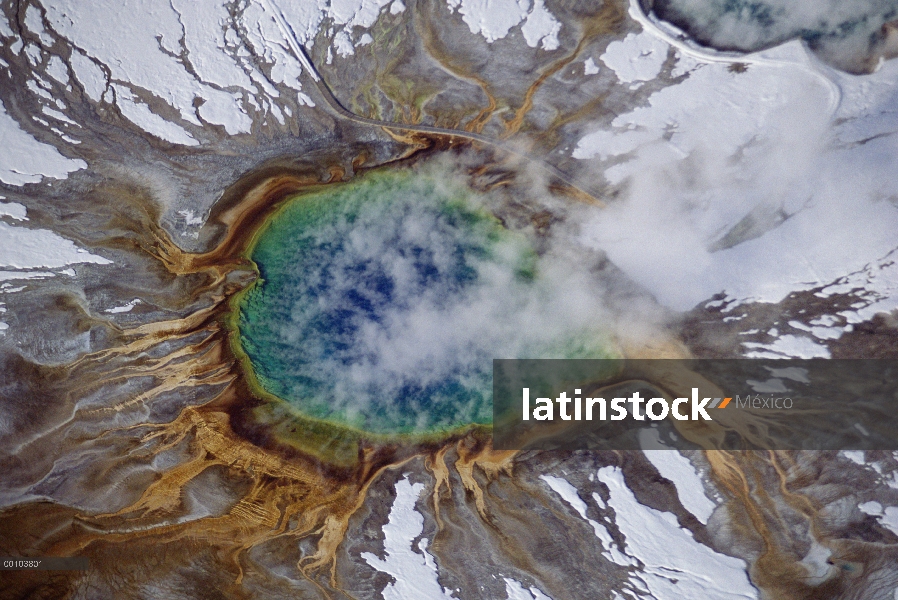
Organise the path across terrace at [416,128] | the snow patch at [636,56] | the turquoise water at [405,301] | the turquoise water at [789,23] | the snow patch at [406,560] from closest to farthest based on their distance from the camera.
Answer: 1. the turquoise water at [789,23]
2. the snow patch at [636,56]
3. the path across terrace at [416,128]
4. the snow patch at [406,560]
5. the turquoise water at [405,301]

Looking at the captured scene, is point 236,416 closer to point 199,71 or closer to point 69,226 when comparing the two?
point 69,226

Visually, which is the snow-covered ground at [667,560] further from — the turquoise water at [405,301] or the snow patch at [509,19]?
the snow patch at [509,19]

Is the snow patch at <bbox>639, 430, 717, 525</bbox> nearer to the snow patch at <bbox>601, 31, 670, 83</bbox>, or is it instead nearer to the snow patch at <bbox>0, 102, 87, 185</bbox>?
the snow patch at <bbox>601, 31, 670, 83</bbox>

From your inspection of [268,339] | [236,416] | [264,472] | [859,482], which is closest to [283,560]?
[264,472]

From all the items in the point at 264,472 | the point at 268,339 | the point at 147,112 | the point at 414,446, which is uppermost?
the point at 147,112

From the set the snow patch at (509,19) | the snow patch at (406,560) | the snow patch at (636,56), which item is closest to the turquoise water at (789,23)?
the snow patch at (636,56)

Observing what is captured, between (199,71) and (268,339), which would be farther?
(268,339)

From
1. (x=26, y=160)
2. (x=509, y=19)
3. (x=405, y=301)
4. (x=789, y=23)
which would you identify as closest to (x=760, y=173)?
(x=789, y=23)

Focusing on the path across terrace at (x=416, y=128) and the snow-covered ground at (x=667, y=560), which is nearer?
the snow-covered ground at (x=667, y=560)
